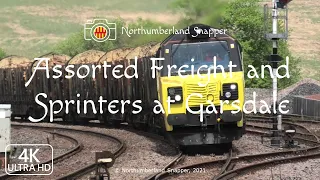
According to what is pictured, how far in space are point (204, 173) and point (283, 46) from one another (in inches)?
1796

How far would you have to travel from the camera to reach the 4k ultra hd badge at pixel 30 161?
12062 millimetres

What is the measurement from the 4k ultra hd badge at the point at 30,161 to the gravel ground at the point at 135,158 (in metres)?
0.26

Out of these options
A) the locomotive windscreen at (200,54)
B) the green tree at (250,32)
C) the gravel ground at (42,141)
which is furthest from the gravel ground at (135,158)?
the green tree at (250,32)

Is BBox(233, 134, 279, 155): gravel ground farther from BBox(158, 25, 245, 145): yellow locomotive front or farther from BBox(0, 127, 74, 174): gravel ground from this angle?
BBox(0, 127, 74, 174): gravel ground

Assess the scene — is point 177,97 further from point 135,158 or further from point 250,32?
point 250,32

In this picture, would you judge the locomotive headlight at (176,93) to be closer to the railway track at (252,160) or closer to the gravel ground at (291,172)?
the railway track at (252,160)

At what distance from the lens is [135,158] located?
45.9 ft

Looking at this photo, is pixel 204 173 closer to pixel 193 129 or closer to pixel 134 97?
pixel 193 129

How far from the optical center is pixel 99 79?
24.5m

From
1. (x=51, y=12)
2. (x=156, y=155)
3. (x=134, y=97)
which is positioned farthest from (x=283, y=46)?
(x=51, y=12)

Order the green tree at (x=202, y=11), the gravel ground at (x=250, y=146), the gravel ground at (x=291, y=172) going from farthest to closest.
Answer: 1. the green tree at (x=202, y=11)
2. the gravel ground at (x=250, y=146)
3. the gravel ground at (x=291, y=172)

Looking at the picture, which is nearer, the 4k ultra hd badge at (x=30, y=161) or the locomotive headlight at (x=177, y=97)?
the 4k ultra hd badge at (x=30, y=161)

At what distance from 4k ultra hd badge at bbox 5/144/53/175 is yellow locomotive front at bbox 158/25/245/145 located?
2.80 meters

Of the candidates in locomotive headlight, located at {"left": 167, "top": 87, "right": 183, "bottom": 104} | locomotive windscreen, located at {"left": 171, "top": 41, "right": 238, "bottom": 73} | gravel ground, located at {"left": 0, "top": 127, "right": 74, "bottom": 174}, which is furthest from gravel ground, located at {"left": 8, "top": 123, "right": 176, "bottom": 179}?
locomotive windscreen, located at {"left": 171, "top": 41, "right": 238, "bottom": 73}
